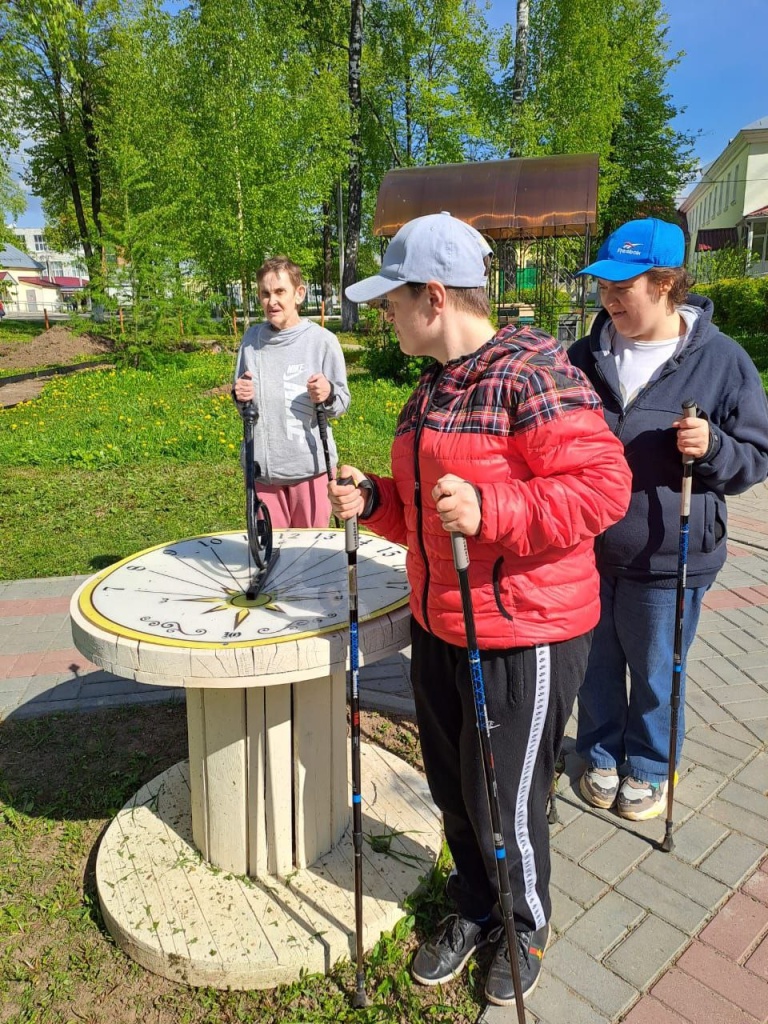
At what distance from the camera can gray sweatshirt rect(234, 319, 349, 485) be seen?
3539mm

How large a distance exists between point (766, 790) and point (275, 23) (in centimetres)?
2723

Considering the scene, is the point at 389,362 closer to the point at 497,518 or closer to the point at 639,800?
the point at 639,800

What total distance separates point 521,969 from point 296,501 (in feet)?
7.45

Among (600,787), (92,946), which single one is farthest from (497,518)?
(92,946)

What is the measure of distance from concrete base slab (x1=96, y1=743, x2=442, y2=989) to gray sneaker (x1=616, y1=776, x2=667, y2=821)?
0.72 meters

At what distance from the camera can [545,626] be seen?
185 cm

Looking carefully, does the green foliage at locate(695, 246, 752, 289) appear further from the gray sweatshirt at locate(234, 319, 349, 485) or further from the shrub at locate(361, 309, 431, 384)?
the gray sweatshirt at locate(234, 319, 349, 485)

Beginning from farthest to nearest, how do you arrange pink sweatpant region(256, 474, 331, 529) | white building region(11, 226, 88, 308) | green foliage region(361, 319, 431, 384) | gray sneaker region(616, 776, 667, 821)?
white building region(11, 226, 88, 308), green foliage region(361, 319, 431, 384), pink sweatpant region(256, 474, 331, 529), gray sneaker region(616, 776, 667, 821)

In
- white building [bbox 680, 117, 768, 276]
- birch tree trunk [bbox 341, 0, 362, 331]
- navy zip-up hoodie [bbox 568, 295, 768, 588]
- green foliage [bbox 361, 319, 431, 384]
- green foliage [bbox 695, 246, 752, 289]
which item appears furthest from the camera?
white building [bbox 680, 117, 768, 276]

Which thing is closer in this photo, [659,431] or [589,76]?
[659,431]

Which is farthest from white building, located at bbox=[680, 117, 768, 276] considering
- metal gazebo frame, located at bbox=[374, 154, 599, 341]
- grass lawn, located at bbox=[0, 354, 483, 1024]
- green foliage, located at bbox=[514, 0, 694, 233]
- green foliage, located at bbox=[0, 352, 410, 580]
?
grass lawn, located at bbox=[0, 354, 483, 1024]

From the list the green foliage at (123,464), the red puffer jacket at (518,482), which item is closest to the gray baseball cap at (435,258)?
the red puffer jacket at (518,482)

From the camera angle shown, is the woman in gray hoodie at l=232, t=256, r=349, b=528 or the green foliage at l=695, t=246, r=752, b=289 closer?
the woman in gray hoodie at l=232, t=256, r=349, b=528

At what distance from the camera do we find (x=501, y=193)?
1189 cm
